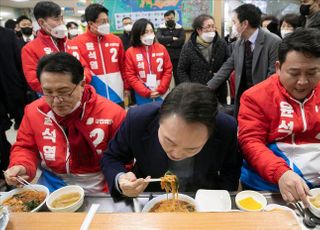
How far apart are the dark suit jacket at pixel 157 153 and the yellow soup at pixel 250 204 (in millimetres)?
317

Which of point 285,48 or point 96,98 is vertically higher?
point 285,48

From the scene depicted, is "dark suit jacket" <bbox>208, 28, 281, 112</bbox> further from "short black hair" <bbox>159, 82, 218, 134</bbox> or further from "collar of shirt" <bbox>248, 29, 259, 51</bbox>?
Answer: "short black hair" <bbox>159, 82, 218, 134</bbox>

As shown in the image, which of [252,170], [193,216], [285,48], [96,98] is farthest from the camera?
[96,98]

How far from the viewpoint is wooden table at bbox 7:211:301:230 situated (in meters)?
0.64

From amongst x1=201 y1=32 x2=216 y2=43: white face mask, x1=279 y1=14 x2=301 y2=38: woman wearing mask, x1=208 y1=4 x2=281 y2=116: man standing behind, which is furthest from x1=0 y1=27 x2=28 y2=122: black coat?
x1=279 y1=14 x2=301 y2=38: woman wearing mask

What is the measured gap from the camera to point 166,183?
124 centimetres

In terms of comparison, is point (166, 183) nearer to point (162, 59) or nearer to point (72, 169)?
point (72, 169)

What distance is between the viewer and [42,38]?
9.33 feet

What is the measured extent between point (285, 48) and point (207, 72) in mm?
2133

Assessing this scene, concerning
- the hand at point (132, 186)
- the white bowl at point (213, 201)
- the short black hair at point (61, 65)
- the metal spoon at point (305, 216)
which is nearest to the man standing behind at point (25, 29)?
the short black hair at point (61, 65)

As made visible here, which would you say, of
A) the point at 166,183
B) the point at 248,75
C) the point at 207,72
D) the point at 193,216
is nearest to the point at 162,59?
the point at 207,72

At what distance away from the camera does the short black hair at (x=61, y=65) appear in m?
1.49

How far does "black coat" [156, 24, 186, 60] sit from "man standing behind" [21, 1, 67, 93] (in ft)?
7.45

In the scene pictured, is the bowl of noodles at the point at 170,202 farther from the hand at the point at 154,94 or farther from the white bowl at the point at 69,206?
the hand at the point at 154,94
